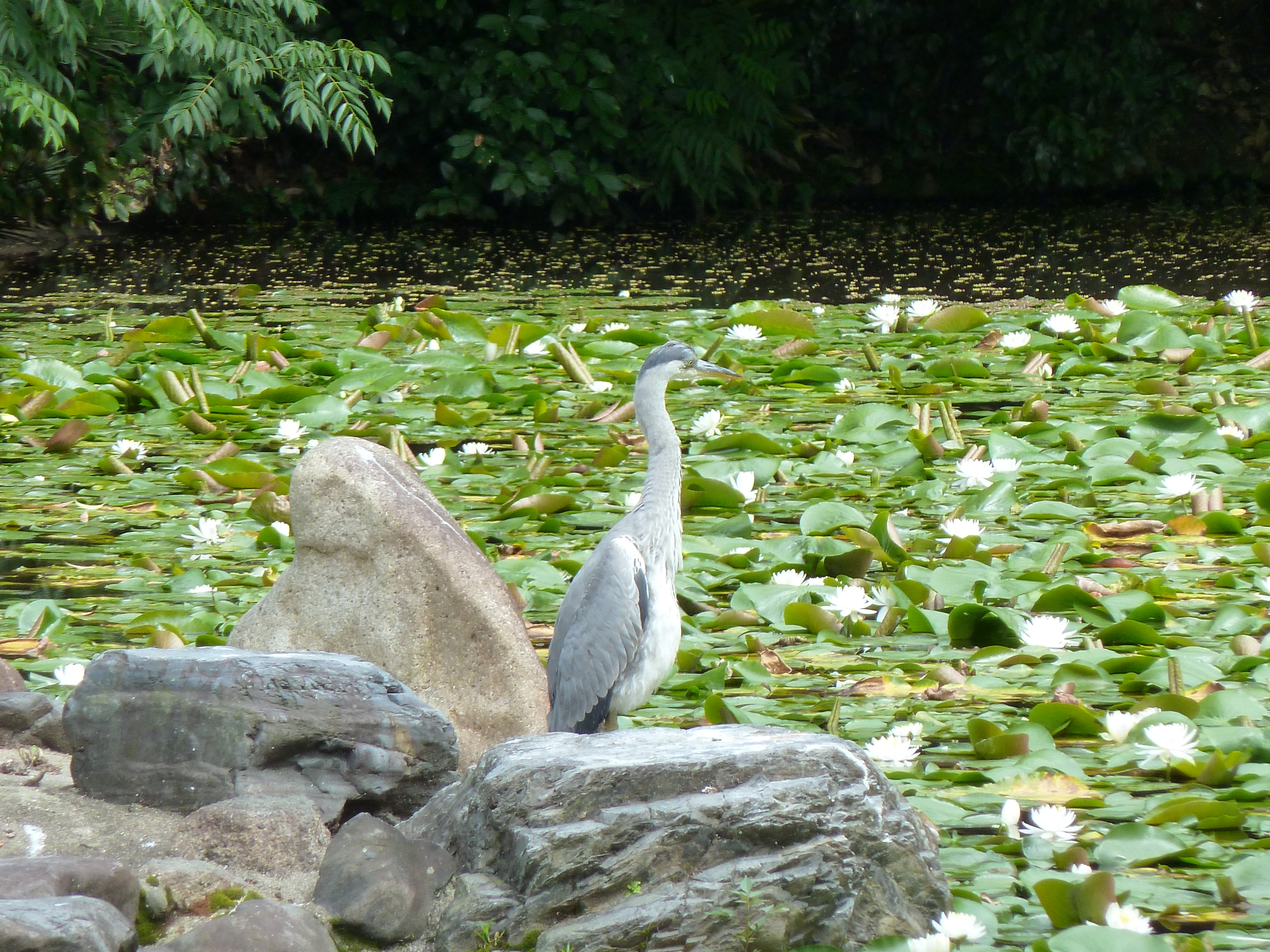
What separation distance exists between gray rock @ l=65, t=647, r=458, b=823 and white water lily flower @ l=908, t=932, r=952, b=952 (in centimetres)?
79

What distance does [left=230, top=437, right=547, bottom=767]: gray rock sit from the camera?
242 centimetres

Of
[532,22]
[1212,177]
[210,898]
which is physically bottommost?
[210,898]

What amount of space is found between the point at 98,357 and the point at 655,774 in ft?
12.7

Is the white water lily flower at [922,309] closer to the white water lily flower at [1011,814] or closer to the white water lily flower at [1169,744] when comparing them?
the white water lily flower at [1169,744]

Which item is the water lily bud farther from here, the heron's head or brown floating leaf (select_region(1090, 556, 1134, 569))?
the heron's head

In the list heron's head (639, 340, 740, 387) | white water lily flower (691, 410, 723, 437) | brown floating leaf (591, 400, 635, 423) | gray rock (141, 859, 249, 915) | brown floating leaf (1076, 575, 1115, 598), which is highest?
heron's head (639, 340, 740, 387)

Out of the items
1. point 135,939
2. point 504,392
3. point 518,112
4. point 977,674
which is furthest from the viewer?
point 518,112

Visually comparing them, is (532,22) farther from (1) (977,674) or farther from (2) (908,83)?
(1) (977,674)

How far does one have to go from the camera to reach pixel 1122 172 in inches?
417

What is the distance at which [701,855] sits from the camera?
1.73 m

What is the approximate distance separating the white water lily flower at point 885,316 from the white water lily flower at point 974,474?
74.9 inches

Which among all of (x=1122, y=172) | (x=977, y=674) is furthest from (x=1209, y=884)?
(x=1122, y=172)

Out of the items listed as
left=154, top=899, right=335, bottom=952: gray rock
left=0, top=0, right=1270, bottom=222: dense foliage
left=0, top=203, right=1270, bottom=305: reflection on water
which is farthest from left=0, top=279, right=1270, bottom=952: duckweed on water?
left=0, top=0, right=1270, bottom=222: dense foliage

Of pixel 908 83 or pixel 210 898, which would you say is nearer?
pixel 210 898
